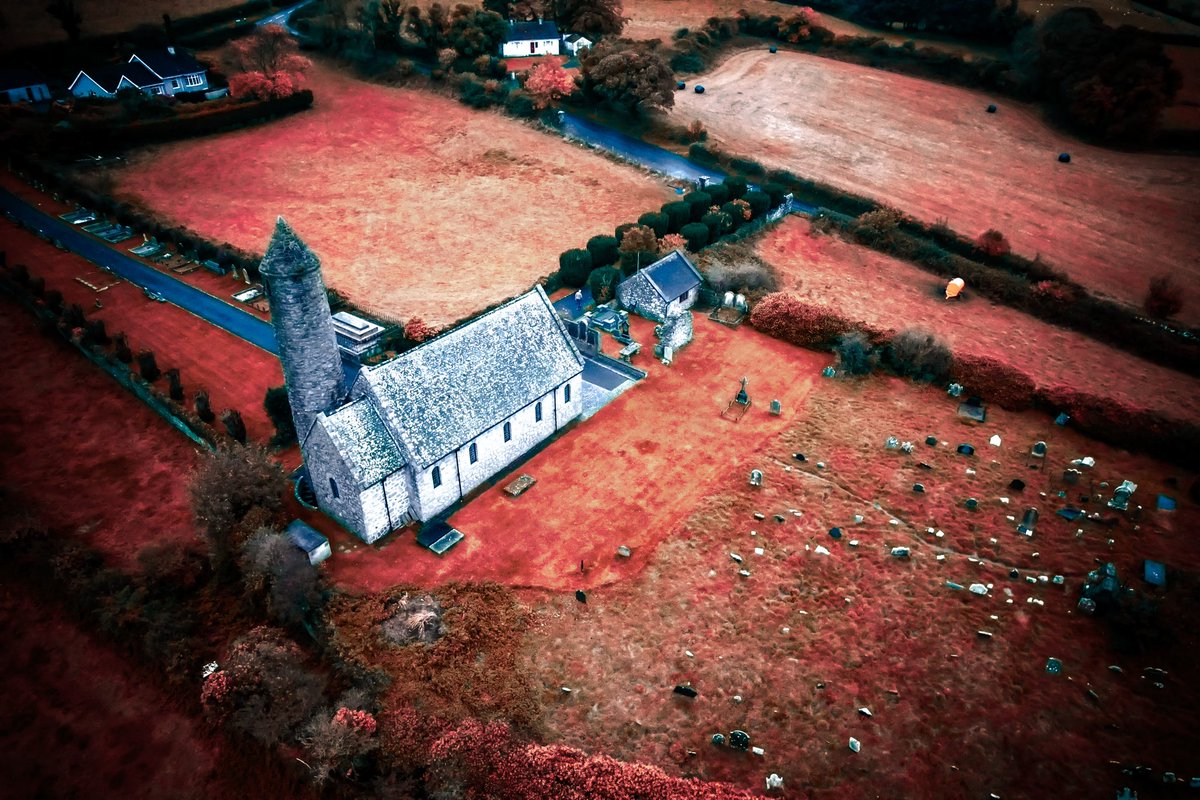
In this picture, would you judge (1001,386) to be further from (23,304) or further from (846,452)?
(23,304)

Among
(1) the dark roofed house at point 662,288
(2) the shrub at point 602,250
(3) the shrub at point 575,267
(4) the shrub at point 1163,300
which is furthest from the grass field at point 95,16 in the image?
(4) the shrub at point 1163,300

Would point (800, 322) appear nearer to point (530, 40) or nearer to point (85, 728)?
point (85, 728)

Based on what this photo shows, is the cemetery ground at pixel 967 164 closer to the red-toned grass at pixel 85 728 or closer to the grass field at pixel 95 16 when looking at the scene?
the red-toned grass at pixel 85 728

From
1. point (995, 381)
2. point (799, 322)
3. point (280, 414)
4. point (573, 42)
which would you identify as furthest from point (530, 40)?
point (995, 381)

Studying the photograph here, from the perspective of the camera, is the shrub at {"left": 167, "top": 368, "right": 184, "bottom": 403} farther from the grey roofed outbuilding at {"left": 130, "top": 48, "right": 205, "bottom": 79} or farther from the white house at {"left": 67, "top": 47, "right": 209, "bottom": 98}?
the grey roofed outbuilding at {"left": 130, "top": 48, "right": 205, "bottom": 79}

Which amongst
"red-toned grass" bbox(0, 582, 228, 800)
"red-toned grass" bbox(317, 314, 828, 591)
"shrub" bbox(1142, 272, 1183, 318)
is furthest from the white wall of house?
"red-toned grass" bbox(0, 582, 228, 800)
